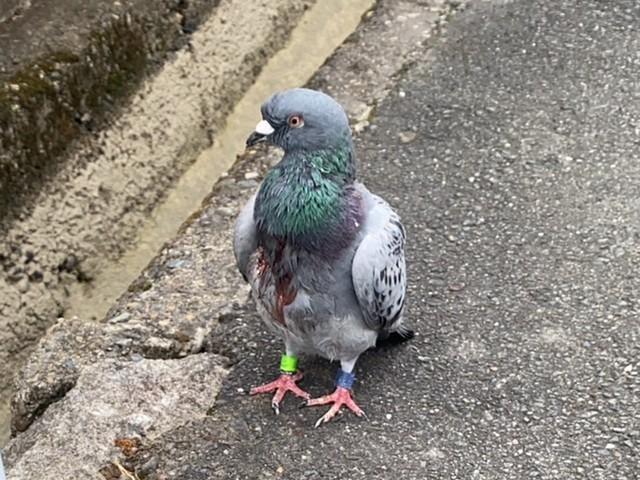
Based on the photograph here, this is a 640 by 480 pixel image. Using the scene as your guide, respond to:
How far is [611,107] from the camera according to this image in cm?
427

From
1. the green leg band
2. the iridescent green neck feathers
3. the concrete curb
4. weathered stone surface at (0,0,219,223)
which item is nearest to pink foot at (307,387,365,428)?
the green leg band

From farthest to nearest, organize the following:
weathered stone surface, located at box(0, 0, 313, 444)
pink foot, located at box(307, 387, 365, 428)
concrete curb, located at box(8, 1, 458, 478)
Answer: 1. weathered stone surface, located at box(0, 0, 313, 444)
2. concrete curb, located at box(8, 1, 458, 478)
3. pink foot, located at box(307, 387, 365, 428)

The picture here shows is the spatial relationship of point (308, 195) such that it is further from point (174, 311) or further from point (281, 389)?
point (174, 311)

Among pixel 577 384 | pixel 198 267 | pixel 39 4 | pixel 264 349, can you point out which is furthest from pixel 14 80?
pixel 577 384

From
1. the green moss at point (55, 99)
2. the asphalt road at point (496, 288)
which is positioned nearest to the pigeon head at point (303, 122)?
the asphalt road at point (496, 288)

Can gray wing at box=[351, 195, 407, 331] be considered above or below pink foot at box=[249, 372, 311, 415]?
above

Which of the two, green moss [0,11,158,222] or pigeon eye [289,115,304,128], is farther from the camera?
green moss [0,11,158,222]

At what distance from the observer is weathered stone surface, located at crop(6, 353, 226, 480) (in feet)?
9.89

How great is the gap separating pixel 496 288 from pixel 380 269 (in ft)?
2.48

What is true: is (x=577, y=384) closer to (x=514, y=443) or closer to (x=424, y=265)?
(x=514, y=443)

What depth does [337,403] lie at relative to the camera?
3133 millimetres

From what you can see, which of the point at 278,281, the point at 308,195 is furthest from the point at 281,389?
the point at 308,195

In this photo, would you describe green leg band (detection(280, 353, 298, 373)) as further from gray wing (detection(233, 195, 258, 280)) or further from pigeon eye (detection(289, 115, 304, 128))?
pigeon eye (detection(289, 115, 304, 128))

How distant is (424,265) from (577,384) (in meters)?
0.69
